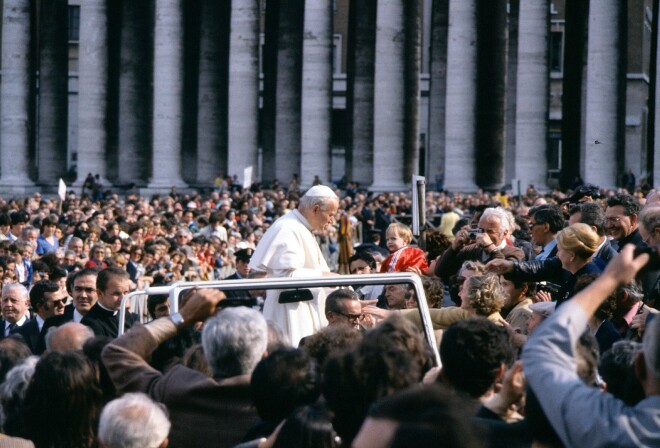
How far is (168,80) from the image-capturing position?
47625mm

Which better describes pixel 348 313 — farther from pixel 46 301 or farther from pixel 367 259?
pixel 367 259

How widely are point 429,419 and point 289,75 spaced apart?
48309 millimetres

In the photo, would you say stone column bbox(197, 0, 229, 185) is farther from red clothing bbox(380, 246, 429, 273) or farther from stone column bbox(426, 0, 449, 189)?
red clothing bbox(380, 246, 429, 273)

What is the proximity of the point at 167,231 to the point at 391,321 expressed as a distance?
2130 centimetres

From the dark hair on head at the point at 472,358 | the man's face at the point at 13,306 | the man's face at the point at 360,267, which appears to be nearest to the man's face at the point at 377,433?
the dark hair on head at the point at 472,358

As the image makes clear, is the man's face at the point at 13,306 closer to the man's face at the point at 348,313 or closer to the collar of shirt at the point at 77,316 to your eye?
the collar of shirt at the point at 77,316

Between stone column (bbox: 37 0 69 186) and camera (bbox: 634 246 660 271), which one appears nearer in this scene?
camera (bbox: 634 246 660 271)

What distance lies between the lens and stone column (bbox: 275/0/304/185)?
51250 mm

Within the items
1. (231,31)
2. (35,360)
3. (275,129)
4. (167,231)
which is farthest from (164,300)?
(275,129)

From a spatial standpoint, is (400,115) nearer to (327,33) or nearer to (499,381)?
(327,33)

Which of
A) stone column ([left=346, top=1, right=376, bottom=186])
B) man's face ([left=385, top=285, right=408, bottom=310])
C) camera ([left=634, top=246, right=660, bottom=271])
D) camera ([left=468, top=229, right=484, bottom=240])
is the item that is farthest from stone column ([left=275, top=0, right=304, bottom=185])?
camera ([left=634, top=246, right=660, bottom=271])

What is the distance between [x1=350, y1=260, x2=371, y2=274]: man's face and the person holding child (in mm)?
1031

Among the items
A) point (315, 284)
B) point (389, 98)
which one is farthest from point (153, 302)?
point (389, 98)

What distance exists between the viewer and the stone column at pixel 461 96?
43.6 metres
